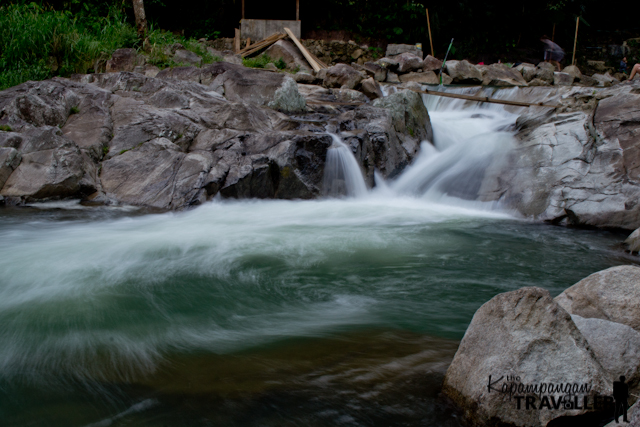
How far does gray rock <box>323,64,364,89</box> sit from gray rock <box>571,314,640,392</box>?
10489 mm

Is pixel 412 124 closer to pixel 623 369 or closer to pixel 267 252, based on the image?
pixel 267 252

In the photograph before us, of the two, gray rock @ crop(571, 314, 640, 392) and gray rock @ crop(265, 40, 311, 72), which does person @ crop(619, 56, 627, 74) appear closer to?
gray rock @ crop(265, 40, 311, 72)

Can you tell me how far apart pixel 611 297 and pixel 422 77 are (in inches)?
593

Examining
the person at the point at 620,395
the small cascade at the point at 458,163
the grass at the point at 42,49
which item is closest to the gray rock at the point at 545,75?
the small cascade at the point at 458,163

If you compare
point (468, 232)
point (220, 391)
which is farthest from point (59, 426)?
point (468, 232)

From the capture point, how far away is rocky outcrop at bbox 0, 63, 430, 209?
627cm

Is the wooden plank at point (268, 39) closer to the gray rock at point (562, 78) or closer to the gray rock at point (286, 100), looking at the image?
the gray rock at point (286, 100)

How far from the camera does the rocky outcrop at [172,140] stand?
6.27 meters

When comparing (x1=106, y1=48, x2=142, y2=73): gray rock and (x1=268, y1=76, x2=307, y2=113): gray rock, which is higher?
(x1=106, y1=48, x2=142, y2=73): gray rock

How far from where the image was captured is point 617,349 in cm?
215

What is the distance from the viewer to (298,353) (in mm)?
2641

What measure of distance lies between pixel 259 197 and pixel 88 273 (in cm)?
331

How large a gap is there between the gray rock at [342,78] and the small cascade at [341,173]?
4919 millimetres

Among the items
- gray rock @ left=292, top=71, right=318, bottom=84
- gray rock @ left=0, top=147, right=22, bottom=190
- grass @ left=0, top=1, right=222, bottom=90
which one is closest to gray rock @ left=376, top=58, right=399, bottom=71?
gray rock @ left=292, top=71, right=318, bottom=84
